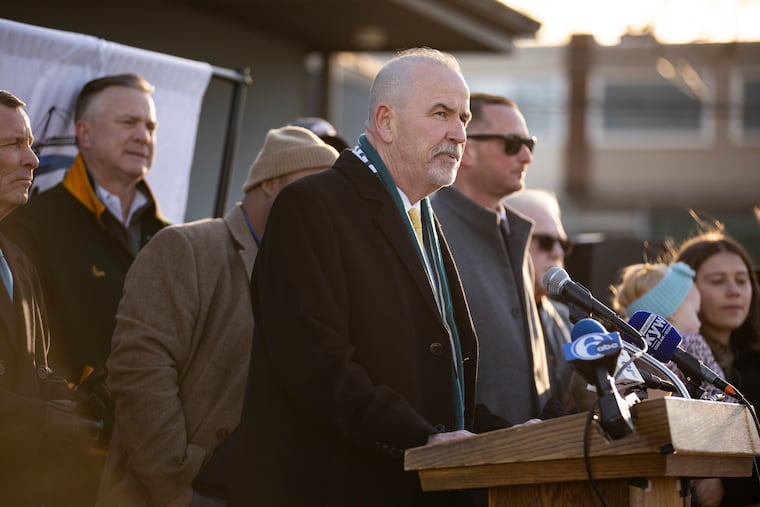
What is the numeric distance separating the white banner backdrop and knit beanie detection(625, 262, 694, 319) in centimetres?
222

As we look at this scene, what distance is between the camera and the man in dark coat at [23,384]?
3.92 meters

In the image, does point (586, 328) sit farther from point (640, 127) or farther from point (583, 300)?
point (640, 127)

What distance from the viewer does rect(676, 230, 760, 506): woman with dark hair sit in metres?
5.91

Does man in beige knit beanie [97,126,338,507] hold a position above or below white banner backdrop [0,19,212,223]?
below

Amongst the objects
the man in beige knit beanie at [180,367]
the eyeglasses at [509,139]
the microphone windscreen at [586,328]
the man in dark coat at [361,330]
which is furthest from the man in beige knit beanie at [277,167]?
the microphone windscreen at [586,328]

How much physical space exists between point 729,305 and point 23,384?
341 cm

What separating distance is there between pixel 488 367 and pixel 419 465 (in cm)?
195

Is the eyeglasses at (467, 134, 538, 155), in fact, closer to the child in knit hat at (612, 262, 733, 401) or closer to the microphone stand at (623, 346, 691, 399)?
the child in knit hat at (612, 262, 733, 401)

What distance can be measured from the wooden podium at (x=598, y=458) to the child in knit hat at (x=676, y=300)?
2.23 metres

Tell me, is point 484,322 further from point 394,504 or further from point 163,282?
point 394,504

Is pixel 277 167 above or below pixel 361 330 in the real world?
above

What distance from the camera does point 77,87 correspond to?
209 inches

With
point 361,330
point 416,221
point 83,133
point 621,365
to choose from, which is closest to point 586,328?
point 621,365

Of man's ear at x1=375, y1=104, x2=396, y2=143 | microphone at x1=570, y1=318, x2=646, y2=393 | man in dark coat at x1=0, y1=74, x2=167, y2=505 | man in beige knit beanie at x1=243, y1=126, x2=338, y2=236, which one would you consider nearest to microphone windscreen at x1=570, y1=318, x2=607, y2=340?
microphone at x1=570, y1=318, x2=646, y2=393
